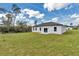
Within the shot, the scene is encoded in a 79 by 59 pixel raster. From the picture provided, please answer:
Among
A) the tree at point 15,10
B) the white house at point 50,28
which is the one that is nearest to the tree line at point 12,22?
the tree at point 15,10

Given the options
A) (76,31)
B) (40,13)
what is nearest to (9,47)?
(40,13)

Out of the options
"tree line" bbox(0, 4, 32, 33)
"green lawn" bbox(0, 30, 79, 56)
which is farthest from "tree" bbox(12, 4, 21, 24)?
"green lawn" bbox(0, 30, 79, 56)

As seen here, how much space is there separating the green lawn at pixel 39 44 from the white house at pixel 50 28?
0.19 feet

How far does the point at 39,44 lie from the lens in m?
3.35

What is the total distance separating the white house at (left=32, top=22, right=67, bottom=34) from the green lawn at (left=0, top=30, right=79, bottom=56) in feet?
0.19

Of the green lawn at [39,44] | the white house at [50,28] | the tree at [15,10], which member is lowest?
the green lawn at [39,44]

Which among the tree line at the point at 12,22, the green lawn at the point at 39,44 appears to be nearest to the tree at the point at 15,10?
the tree line at the point at 12,22

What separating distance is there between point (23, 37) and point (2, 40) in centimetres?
31

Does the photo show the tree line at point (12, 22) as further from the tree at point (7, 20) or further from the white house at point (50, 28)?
the white house at point (50, 28)

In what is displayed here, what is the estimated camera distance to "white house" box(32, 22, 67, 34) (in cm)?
334

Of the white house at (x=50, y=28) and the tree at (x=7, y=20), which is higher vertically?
the tree at (x=7, y=20)

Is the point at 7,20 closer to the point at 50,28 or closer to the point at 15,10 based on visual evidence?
the point at 15,10

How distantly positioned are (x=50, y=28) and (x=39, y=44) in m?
0.28

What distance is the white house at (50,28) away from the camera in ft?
11.0
